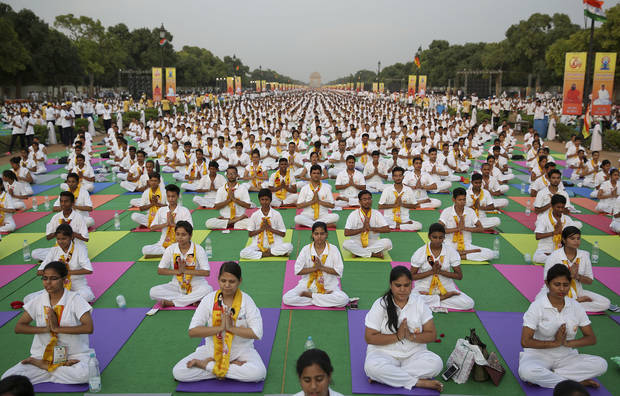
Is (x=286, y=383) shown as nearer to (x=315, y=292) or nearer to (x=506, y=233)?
(x=315, y=292)

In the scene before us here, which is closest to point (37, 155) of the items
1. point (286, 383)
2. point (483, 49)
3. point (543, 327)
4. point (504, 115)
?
point (286, 383)

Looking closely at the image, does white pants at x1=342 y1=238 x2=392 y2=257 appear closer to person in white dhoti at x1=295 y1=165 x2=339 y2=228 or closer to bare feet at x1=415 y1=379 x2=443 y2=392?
Result: person in white dhoti at x1=295 y1=165 x2=339 y2=228

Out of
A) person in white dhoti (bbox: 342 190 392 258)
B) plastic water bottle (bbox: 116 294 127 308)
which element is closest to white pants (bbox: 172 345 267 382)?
plastic water bottle (bbox: 116 294 127 308)

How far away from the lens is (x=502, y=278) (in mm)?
7219

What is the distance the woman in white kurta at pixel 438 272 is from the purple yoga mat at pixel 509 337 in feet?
1.15

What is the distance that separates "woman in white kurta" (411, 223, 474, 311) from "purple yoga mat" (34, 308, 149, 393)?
12.3 feet

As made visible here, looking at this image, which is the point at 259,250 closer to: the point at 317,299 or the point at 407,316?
the point at 317,299

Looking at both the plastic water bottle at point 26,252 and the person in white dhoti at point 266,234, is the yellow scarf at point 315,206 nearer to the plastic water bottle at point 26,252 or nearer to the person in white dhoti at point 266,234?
the person in white dhoti at point 266,234

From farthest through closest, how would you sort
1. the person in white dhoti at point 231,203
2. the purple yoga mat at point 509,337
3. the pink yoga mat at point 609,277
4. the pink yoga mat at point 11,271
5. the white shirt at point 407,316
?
the person in white dhoti at point 231,203 < the pink yoga mat at point 11,271 < the pink yoga mat at point 609,277 < the purple yoga mat at point 509,337 < the white shirt at point 407,316

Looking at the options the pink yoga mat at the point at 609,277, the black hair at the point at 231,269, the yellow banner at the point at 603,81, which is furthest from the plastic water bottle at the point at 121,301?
the yellow banner at the point at 603,81

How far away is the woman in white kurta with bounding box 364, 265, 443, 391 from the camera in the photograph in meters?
4.27

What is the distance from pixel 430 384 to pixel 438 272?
1.76 m

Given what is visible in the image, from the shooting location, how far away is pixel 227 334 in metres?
4.39

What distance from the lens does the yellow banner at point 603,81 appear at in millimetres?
17812
